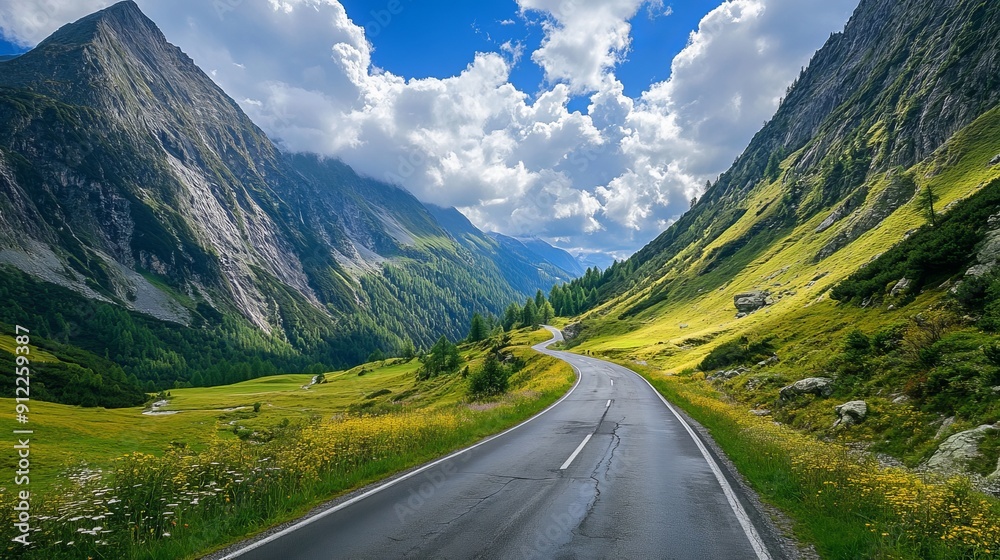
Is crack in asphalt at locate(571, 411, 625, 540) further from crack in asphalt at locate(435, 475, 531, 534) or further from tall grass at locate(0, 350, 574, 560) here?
tall grass at locate(0, 350, 574, 560)

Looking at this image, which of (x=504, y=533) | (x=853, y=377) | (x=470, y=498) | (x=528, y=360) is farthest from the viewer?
(x=528, y=360)

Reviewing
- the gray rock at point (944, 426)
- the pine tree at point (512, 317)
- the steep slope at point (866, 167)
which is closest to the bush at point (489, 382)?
the gray rock at point (944, 426)

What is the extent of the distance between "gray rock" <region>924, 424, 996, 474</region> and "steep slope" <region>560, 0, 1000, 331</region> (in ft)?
187

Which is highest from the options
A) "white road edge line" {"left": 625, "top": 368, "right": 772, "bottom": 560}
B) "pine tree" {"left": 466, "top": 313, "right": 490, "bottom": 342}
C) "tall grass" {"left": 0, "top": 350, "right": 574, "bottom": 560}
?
"pine tree" {"left": 466, "top": 313, "right": 490, "bottom": 342}

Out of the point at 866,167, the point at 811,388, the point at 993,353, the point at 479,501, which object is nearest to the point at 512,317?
the point at 866,167

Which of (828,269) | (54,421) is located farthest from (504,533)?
(828,269)

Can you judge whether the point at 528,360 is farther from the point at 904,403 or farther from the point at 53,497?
the point at 53,497

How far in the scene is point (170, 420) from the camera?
55.1 meters

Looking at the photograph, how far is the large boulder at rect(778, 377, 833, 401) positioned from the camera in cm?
2030

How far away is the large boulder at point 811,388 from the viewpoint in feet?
66.6

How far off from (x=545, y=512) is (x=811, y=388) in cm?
1907

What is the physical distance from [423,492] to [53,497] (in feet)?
24.5

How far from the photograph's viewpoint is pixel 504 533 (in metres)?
7.80

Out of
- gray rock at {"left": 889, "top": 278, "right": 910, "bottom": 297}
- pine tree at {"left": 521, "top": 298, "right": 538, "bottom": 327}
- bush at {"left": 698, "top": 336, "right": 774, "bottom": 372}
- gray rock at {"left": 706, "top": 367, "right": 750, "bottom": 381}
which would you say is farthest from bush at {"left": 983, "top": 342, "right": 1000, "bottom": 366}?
pine tree at {"left": 521, "top": 298, "right": 538, "bottom": 327}
